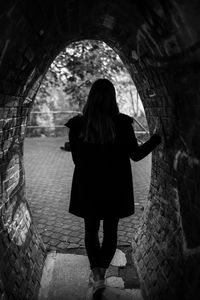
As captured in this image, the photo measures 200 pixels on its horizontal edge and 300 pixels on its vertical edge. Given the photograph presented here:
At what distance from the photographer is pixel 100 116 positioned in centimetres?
275

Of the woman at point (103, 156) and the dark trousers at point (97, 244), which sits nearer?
the woman at point (103, 156)

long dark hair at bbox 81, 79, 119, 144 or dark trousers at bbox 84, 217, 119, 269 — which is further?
dark trousers at bbox 84, 217, 119, 269

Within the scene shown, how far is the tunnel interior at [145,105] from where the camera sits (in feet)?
7.09

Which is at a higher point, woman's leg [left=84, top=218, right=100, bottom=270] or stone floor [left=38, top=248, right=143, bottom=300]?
woman's leg [left=84, top=218, right=100, bottom=270]

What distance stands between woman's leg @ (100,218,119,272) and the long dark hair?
0.87m

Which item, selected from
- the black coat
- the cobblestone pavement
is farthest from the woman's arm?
the cobblestone pavement

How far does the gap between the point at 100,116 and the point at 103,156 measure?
0.37 metres

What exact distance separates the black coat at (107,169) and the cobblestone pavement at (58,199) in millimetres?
1715

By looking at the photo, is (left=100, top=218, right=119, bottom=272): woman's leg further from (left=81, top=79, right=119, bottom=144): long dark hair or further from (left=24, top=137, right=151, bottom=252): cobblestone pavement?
(left=24, top=137, right=151, bottom=252): cobblestone pavement

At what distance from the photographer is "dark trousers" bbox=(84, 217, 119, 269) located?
3137 mm

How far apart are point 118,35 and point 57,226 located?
3447mm

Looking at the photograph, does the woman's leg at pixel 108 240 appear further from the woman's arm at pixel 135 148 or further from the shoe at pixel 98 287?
the woman's arm at pixel 135 148

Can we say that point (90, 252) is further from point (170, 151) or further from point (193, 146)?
point (193, 146)

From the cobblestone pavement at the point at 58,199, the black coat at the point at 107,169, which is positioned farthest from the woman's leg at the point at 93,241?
the cobblestone pavement at the point at 58,199
